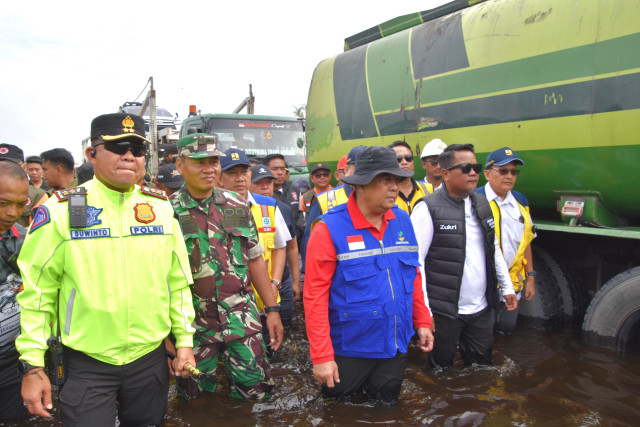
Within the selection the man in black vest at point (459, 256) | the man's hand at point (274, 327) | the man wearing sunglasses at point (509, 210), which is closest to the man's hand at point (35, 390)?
the man's hand at point (274, 327)

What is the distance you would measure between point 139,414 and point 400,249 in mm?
1615

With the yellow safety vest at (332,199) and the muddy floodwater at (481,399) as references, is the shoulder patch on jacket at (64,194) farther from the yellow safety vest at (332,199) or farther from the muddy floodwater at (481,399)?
the yellow safety vest at (332,199)

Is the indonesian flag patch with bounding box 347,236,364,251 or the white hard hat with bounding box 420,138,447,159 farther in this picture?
the white hard hat with bounding box 420,138,447,159

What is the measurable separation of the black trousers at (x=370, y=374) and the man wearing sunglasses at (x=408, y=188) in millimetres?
1662


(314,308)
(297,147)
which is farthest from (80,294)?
(297,147)

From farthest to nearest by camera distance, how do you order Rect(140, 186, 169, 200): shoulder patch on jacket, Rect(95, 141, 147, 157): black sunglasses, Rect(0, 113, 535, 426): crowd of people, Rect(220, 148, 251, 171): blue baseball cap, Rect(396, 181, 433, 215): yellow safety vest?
Rect(396, 181, 433, 215): yellow safety vest
Rect(220, 148, 251, 171): blue baseball cap
Rect(140, 186, 169, 200): shoulder patch on jacket
Rect(95, 141, 147, 157): black sunglasses
Rect(0, 113, 535, 426): crowd of people

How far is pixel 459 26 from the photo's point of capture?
447 cm

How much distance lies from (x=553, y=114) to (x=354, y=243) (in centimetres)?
224

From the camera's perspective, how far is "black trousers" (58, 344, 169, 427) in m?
2.04

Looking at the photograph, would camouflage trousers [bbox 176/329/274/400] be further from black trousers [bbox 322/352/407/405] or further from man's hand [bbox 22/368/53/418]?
man's hand [bbox 22/368/53/418]

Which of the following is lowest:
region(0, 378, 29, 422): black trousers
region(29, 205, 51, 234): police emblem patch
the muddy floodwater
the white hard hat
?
the muddy floodwater

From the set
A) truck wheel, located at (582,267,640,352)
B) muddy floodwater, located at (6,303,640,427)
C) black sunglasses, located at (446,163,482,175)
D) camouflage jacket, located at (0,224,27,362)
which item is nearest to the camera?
camouflage jacket, located at (0,224,27,362)

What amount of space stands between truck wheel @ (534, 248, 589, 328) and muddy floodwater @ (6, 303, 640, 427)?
14.7 inches

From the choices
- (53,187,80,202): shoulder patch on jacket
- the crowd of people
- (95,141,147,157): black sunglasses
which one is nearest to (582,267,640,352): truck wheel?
the crowd of people
